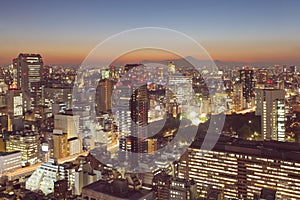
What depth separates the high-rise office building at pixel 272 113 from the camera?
5.49 metres

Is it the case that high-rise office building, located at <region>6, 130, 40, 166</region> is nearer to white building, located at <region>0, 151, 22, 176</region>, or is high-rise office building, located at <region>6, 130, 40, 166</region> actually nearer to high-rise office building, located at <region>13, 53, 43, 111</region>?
white building, located at <region>0, 151, 22, 176</region>

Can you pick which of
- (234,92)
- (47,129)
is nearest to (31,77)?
(47,129)

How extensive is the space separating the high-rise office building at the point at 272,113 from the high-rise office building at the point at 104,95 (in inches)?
92.5

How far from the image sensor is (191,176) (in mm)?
4082

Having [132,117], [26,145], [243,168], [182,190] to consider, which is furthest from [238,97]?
[182,190]

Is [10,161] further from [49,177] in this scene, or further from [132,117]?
[132,117]

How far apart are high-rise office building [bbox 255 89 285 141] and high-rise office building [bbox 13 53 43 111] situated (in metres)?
4.68

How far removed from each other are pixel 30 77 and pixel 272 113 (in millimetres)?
5816

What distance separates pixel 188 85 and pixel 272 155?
46.5 inches

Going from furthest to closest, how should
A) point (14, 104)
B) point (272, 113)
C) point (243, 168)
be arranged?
point (14, 104) → point (272, 113) → point (243, 168)

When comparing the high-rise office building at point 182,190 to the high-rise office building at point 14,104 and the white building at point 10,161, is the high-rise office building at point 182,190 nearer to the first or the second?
the white building at point 10,161

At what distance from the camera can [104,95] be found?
14.8ft

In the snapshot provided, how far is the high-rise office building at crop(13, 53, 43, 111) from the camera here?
8.27m

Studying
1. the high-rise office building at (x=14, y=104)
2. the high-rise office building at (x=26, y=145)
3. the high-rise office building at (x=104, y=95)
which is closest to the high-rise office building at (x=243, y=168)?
the high-rise office building at (x=104, y=95)
